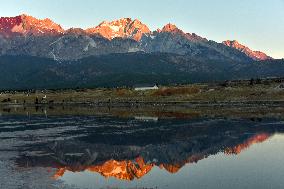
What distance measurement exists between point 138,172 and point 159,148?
1454 cm

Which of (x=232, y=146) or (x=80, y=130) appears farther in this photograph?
(x=80, y=130)

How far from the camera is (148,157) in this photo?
48.0m

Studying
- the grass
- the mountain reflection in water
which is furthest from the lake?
the grass

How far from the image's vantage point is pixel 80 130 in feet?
257

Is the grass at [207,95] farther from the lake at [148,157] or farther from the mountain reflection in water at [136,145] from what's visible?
the lake at [148,157]

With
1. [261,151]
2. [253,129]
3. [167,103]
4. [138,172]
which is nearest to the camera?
[138,172]

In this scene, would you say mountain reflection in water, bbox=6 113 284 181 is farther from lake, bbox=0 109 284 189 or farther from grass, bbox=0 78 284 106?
grass, bbox=0 78 284 106

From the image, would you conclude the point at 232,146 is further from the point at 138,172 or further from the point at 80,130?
the point at 80,130

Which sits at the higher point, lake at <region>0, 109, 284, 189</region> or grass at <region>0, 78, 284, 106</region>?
grass at <region>0, 78, 284, 106</region>

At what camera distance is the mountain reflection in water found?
43519mm

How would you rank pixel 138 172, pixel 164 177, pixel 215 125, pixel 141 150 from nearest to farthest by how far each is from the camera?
pixel 164 177 < pixel 138 172 < pixel 141 150 < pixel 215 125

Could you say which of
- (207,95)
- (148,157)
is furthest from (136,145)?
(207,95)

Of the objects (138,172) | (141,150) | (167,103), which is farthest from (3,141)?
(167,103)

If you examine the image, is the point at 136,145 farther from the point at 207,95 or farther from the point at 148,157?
the point at 207,95
